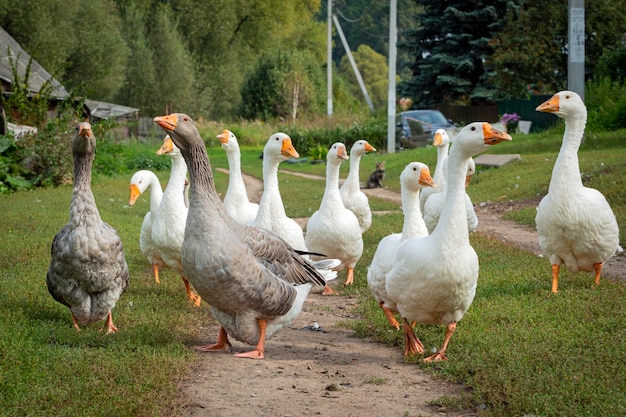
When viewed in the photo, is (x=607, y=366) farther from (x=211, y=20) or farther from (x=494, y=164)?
(x=211, y=20)

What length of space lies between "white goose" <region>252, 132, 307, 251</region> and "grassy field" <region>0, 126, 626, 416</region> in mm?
978

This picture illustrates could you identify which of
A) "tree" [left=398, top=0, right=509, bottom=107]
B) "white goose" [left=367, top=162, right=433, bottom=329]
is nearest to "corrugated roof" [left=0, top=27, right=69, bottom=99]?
"white goose" [left=367, top=162, right=433, bottom=329]

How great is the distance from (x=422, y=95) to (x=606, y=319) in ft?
115

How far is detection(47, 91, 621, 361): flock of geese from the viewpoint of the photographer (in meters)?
5.57

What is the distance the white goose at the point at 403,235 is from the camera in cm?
644

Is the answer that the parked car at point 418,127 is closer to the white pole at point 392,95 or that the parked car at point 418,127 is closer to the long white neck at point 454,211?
the white pole at point 392,95

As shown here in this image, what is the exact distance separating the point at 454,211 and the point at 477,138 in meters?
0.56

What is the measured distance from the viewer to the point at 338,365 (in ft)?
19.0

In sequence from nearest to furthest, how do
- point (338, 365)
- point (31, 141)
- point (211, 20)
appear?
point (338, 365) < point (31, 141) < point (211, 20)

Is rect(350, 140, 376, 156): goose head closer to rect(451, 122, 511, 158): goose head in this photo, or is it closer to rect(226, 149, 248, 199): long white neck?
rect(226, 149, 248, 199): long white neck

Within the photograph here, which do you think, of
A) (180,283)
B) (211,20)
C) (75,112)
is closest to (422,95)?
(211,20)

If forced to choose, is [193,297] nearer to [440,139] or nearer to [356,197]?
[356,197]

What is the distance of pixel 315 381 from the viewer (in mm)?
5383

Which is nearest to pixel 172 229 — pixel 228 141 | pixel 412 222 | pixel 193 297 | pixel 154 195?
pixel 193 297
